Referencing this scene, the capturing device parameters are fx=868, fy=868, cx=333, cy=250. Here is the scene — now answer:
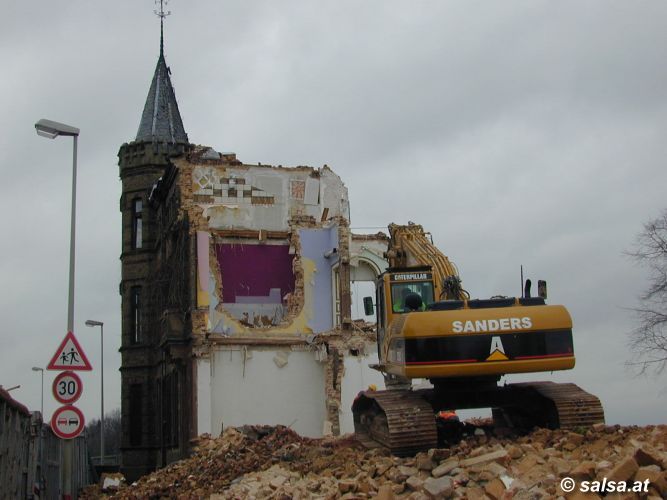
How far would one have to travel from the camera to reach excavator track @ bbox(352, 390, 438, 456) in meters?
12.8

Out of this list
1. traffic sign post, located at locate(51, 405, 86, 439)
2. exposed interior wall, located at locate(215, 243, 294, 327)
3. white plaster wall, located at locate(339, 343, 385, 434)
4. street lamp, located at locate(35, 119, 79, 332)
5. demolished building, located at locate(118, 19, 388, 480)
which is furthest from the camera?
exposed interior wall, located at locate(215, 243, 294, 327)

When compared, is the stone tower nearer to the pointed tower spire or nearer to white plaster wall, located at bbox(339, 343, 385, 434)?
the pointed tower spire

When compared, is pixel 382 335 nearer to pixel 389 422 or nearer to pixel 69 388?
pixel 389 422

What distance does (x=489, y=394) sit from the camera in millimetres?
14539

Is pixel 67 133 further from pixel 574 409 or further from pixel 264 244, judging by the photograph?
pixel 264 244

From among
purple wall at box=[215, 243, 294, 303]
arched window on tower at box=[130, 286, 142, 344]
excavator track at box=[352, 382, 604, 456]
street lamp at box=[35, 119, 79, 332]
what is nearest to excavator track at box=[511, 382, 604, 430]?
excavator track at box=[352, 382, 604, 456]

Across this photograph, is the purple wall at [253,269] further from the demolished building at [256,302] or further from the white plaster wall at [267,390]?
the white plaster wall at [267,390]

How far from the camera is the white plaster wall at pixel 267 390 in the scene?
93.4 feet

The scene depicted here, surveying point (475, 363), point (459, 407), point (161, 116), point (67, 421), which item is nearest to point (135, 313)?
point (161, 116)

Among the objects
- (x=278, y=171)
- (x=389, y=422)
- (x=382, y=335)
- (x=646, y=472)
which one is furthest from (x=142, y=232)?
(x=646, y=472)

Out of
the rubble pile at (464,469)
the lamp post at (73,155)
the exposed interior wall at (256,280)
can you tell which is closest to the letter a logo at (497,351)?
the rubble pile at (464,469)

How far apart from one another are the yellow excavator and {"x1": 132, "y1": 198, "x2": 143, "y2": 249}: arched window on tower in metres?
26.3

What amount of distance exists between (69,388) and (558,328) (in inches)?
300

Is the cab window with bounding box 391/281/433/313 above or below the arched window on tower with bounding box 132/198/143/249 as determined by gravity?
below
